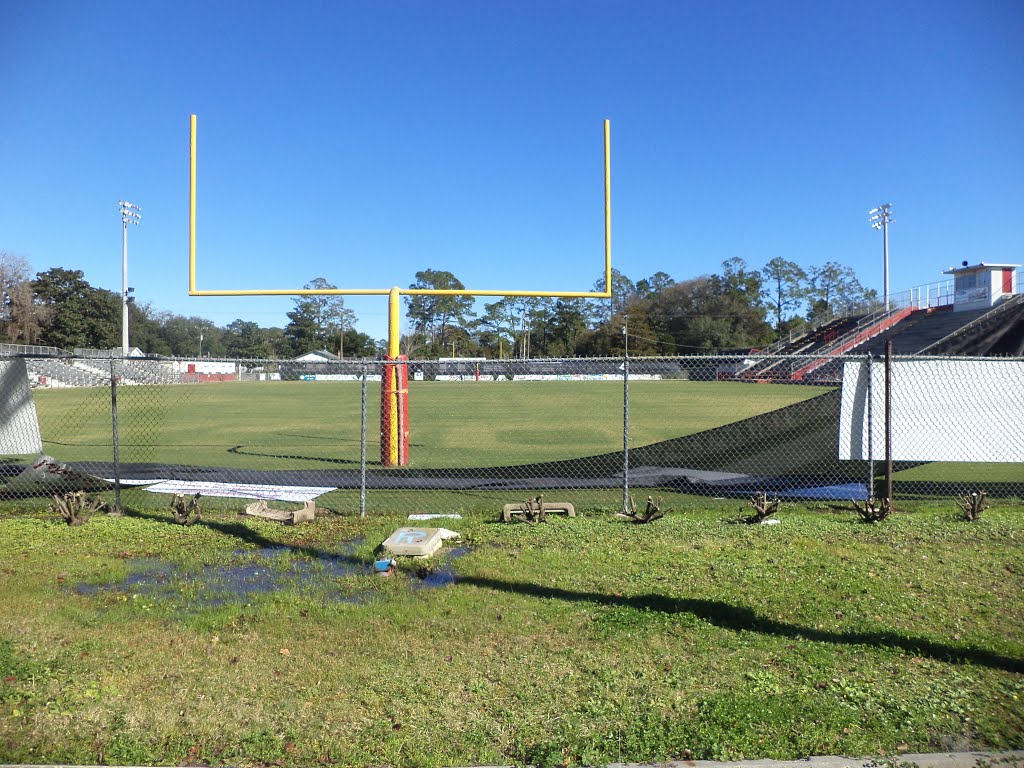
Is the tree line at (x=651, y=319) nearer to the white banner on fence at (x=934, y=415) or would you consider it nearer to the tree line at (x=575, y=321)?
the tree line at (x=575, y=321)

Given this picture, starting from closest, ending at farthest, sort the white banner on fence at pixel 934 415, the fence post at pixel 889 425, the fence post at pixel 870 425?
the fence post at pixel 889 425
the fence post at pixel 870 425
the white banner on fence at pixel 934 415

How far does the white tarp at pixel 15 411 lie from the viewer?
7.71 meters

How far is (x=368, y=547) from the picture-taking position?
A: 20.0 ft

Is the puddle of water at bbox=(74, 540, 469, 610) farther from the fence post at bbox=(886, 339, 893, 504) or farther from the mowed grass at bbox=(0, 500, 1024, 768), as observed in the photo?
the fence post at bbox=(886, 339, 893, 504)

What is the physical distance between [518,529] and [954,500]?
521 cm

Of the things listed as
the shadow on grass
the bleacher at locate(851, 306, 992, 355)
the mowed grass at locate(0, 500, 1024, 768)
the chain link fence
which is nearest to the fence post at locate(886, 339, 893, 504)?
the chain link fence

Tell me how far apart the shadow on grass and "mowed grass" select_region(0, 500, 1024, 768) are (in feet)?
0.06

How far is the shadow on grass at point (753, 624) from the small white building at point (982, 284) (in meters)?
42.6

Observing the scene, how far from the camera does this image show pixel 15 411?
25.4ft

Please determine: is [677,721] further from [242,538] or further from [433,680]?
[242,538]

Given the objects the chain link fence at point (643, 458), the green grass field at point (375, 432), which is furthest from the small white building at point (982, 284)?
the chain link fence at point (643, 458)

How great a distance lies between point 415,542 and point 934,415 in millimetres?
5852

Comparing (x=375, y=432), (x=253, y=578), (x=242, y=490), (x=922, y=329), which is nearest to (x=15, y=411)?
(x=242, y=490)

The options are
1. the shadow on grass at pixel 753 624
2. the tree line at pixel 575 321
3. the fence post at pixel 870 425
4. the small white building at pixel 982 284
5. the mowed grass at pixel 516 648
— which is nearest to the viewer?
the mowed grass at pixel 516 648
